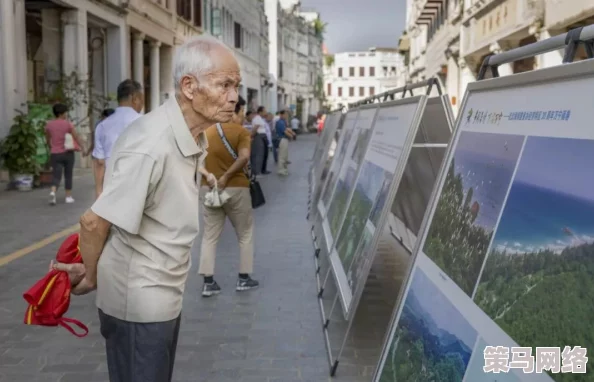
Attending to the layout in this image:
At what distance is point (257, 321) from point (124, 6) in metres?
19.6

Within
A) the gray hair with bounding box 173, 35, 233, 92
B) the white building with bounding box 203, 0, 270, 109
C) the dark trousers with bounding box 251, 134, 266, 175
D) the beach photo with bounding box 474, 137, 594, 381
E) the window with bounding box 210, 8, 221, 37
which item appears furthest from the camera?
the white building with bounding box 203, 0, 270, 109

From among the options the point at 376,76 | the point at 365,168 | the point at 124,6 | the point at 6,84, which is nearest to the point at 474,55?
the point at 124,6

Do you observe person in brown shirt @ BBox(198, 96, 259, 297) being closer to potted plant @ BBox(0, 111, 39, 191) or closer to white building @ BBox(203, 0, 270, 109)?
potted plant @ BBox(0, 111, 39, 191)

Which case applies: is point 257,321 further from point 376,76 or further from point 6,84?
point 376,76

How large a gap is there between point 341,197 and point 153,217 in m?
4.16

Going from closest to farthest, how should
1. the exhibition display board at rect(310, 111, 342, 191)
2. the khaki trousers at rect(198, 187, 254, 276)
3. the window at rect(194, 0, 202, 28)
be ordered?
the khaki trousers at rect(198, 187, 254, 276), the exhibition display board at rect(310, 111, 342, 191), the window at rect(194, 0, 202, 28)

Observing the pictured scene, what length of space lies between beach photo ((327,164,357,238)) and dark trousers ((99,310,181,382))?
337 cm

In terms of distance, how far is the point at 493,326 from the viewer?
2.26m

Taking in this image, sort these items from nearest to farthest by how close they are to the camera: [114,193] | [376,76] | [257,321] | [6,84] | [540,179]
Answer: [540,179], [114,193], [257,321], [6,84], [376,76]

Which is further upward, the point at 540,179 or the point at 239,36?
the point at 239,36

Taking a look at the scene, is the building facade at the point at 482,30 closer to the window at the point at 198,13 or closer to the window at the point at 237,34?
the window at the point at 198,13

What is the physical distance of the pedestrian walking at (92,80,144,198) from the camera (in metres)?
7.09

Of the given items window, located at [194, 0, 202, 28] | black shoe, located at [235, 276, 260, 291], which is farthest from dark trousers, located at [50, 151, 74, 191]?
window, located at [194, 0, 202, 28]

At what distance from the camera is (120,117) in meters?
7.25
